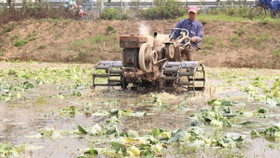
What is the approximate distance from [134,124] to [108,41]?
2278 centimetres

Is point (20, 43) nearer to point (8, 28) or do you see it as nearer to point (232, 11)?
point (8, 28)

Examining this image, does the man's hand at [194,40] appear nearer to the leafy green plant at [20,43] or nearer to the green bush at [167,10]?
the green bush at [167,10]

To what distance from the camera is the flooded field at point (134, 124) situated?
6.15 m

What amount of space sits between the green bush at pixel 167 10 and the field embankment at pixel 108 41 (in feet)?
6.32

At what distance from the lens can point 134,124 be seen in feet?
26.6

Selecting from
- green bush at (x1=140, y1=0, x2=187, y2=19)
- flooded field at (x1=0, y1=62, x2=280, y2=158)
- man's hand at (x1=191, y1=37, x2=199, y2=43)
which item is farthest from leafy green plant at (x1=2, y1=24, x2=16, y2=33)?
man's hand at (x1=191, y1=37, x2=199, y2=43)

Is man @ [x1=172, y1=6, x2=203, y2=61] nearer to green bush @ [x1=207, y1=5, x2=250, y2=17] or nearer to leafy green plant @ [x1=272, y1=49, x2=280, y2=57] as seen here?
leafy green plant @ [x1=272, y1=49, x2=280, y2=57]

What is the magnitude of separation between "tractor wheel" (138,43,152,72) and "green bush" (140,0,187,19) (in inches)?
882

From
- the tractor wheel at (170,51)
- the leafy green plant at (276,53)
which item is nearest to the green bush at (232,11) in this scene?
the leafy green plant at (276,53)

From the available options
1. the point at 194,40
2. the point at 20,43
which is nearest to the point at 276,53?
the point at 194,40

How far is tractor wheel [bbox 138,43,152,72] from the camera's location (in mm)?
11299

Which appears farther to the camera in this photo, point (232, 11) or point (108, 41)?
point (232, 11)

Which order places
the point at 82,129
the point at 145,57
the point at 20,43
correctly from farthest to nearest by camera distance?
the point at 20,43 < the point at 145,57 < the point at 82,129

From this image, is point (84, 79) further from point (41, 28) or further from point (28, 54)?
point (41, 28)
